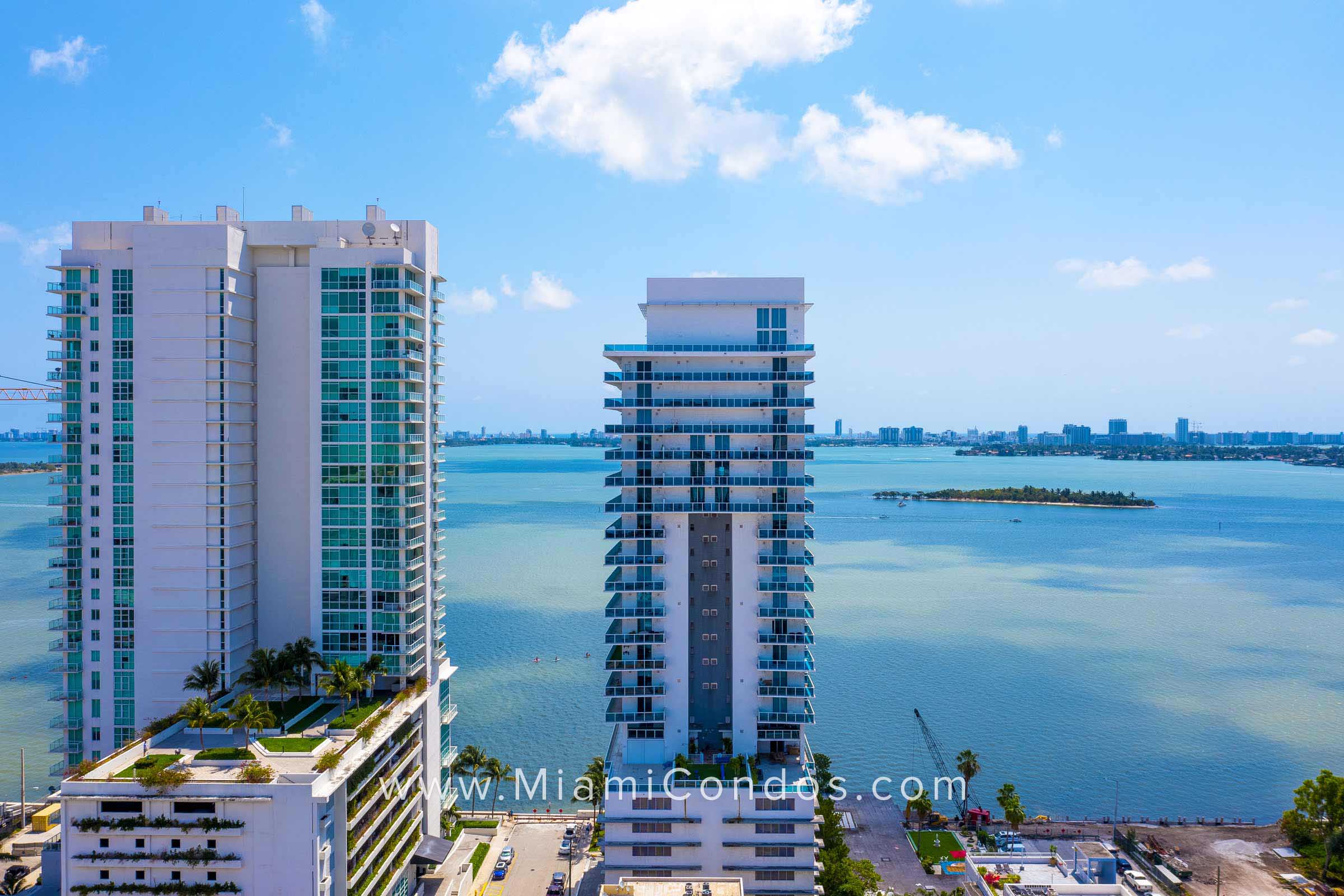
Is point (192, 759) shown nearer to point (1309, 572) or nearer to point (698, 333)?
point (698, 333)

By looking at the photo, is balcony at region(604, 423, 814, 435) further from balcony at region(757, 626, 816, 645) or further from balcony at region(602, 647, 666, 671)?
balcony at region(602, 647, 666, 671)

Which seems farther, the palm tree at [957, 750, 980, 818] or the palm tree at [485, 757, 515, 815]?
the palm tree at [957, 750, 980, 818]

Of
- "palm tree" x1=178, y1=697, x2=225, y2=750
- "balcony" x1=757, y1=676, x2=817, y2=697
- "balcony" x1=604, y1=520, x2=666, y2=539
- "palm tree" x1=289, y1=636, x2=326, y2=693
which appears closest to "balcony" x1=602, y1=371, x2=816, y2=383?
"balcony" x1=604, y1=520, x2=666, y2=539

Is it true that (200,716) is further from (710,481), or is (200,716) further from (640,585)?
(710,481)

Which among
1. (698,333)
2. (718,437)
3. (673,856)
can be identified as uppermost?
(698,333)

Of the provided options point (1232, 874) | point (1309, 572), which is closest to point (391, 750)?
point (1232, 874)

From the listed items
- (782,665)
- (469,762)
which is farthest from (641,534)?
(469,762)
